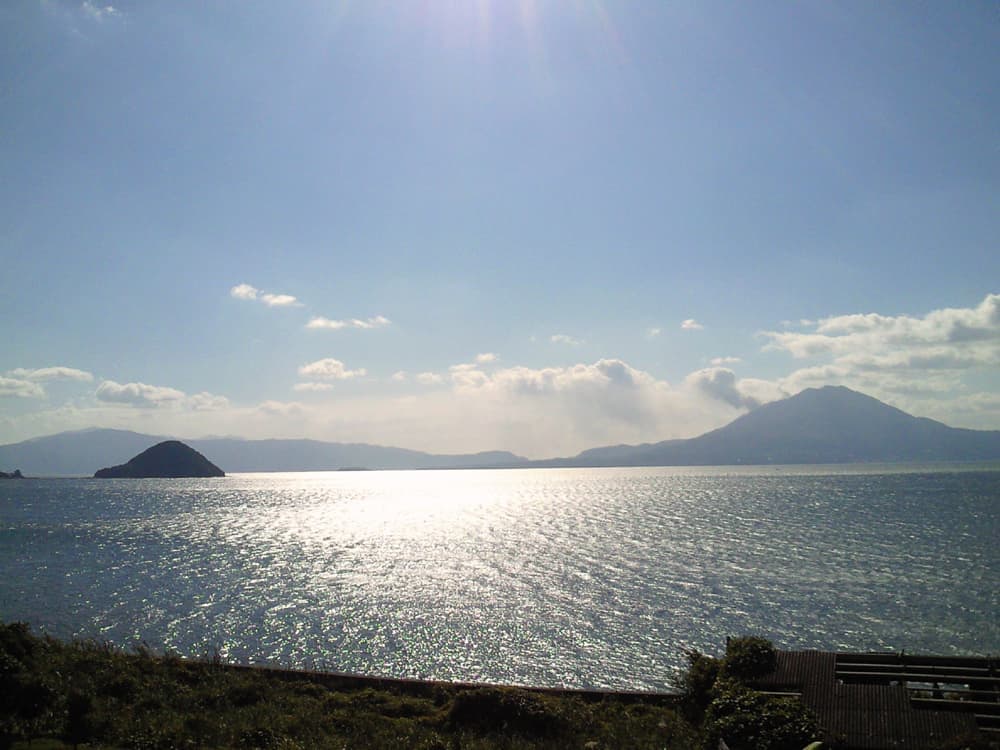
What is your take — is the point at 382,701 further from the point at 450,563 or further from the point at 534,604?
the point at 450,563

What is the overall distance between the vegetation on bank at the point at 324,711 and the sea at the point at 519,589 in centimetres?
921

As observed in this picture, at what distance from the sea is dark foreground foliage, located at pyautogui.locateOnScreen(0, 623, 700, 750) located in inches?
362

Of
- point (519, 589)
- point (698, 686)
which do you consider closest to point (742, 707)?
point (698, 686)

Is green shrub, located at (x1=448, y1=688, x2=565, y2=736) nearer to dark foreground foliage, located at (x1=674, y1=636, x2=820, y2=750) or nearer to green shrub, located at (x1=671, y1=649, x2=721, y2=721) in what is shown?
green shrub, located at (x1=671, y1=649, x2=721, y2=721)

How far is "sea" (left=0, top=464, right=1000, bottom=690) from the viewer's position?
38719mm

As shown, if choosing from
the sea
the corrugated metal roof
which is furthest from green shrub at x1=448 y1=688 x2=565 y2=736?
the sea

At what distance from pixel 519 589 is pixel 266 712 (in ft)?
119

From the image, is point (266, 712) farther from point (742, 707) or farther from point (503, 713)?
point (742, 707)

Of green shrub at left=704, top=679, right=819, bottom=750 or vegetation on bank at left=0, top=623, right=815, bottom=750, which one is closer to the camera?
green shrub at left=704, top=679, right=819, bottom=750

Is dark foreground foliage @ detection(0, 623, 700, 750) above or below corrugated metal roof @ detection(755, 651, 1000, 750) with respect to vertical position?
below

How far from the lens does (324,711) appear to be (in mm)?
23734

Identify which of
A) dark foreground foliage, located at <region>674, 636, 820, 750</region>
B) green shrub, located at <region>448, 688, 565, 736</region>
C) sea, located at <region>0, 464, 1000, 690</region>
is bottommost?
sea, located at <region>0, 464, 1000, 690</region>

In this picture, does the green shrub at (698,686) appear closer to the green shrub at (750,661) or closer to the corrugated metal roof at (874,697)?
the green shrub at (750,661)

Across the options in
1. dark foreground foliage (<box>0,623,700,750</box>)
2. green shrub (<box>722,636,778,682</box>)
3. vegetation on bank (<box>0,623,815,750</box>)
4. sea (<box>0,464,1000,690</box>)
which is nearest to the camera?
vegetation on bank (<box>0,623,815,750</box>)
